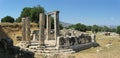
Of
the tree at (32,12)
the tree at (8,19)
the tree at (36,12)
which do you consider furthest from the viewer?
the tree at (32,12)

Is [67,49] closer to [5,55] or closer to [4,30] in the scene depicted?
[5,55]

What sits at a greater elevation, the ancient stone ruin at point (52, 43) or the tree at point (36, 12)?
the tree at point (36, 12)

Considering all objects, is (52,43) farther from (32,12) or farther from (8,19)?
(8,19)

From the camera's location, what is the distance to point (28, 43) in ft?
98.6

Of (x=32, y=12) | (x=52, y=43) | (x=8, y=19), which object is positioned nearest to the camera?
(x=52, y=43)

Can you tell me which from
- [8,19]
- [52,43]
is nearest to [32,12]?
[8,19]

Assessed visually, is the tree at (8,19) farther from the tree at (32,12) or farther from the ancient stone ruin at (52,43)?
the ancient stone ruin at (52,43)

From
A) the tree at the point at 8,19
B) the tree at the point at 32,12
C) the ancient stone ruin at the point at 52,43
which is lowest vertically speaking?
the ancient stone ruin at the point at 52,43

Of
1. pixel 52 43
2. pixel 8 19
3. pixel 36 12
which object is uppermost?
pixel 36 12

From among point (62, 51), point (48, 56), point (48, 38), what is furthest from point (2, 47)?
point (48, 38)

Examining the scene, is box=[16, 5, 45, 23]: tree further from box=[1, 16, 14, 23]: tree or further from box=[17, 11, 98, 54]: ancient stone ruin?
box=[17, 11, 98, 54]: ancient stone ruin

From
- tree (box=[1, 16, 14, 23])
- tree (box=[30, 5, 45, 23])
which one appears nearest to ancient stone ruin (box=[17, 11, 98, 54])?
tree (box=[30, 5, 45, 23])

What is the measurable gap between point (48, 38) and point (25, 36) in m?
4.73

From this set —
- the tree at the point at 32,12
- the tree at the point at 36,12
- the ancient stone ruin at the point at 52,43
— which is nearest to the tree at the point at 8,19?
the tree at the point at 32,12
